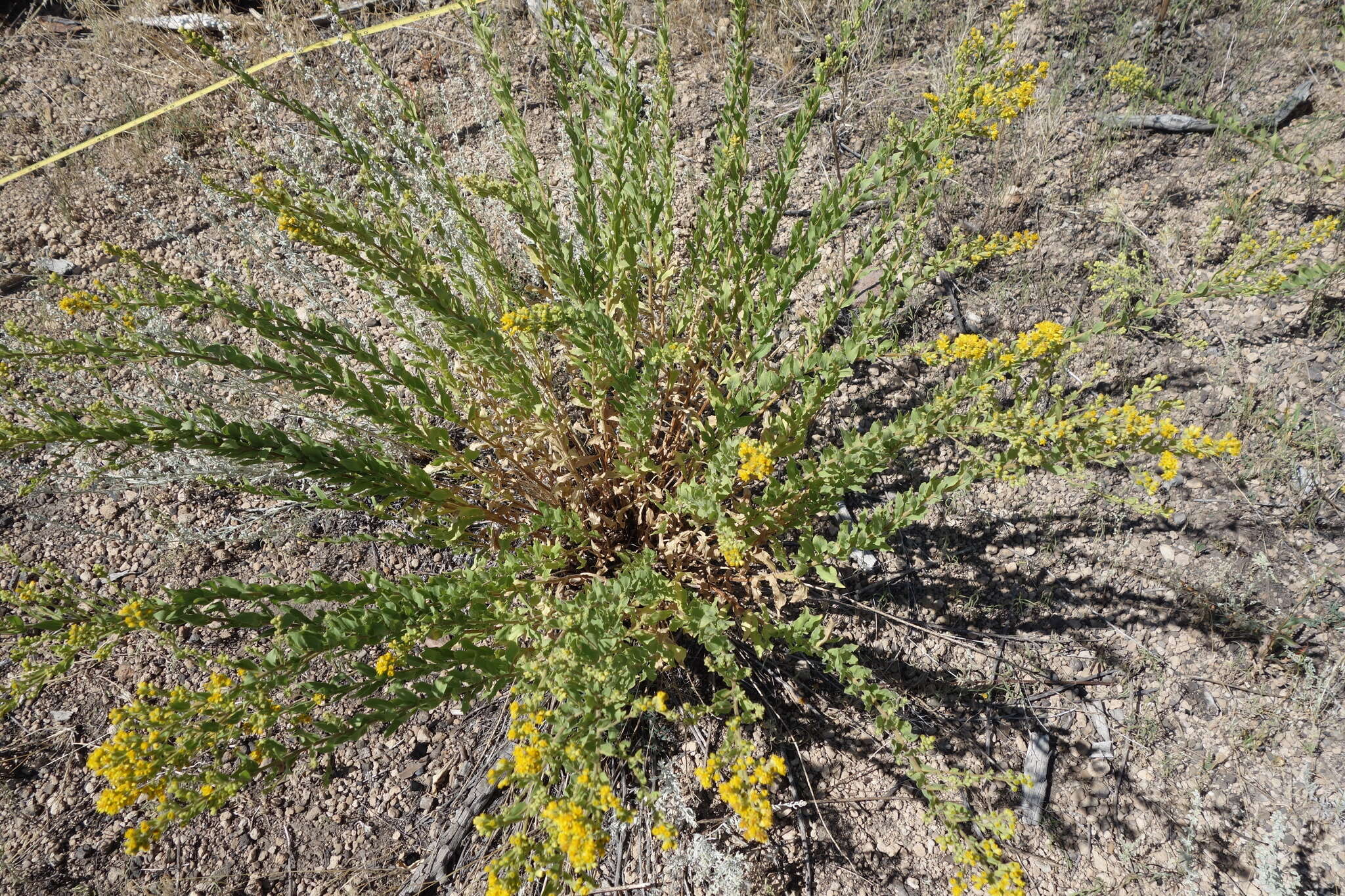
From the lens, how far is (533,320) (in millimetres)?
1955

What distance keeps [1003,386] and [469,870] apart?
3219 millimetres

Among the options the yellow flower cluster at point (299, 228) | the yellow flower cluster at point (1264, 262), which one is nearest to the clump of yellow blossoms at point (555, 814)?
the yellow flower cluster at point (299, 228)

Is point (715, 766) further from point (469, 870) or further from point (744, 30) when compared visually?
A: point (744, 30)

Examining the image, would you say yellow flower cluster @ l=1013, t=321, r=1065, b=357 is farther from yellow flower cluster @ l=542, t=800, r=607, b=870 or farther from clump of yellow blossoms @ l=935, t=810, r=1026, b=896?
yellow flower cluster @ l=542, t=800, r=607, b=870

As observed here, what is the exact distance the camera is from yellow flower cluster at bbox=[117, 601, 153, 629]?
4.91 ft

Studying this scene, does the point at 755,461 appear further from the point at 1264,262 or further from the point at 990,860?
the point at 1264,262

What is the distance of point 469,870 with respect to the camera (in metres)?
2.50

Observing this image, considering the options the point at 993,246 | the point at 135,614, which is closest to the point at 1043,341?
the point at 993,246

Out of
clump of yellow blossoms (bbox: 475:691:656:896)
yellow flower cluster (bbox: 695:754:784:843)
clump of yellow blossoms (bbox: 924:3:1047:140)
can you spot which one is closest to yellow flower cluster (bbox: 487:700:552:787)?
clump of yellow blossoms (bbox: 475:691:656:896)

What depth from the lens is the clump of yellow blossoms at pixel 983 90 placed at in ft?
6.64

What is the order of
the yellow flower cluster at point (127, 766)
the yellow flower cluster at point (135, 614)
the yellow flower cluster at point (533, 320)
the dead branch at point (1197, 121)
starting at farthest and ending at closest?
1. the dead branch at point (1197, 121)
2. the yellow flower cluster at point (533, 320)
3. the yellow flower cluster at point (135, 614)
4. the yellow flower cluster at point (127, 766)

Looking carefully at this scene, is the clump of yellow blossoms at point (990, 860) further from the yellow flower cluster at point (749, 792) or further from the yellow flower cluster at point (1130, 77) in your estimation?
the yellow flower cluster at point (1130, 77)

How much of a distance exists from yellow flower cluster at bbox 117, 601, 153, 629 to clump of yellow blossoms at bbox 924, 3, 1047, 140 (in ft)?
8.49

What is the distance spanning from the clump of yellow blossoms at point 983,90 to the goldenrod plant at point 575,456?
0.01 metres
